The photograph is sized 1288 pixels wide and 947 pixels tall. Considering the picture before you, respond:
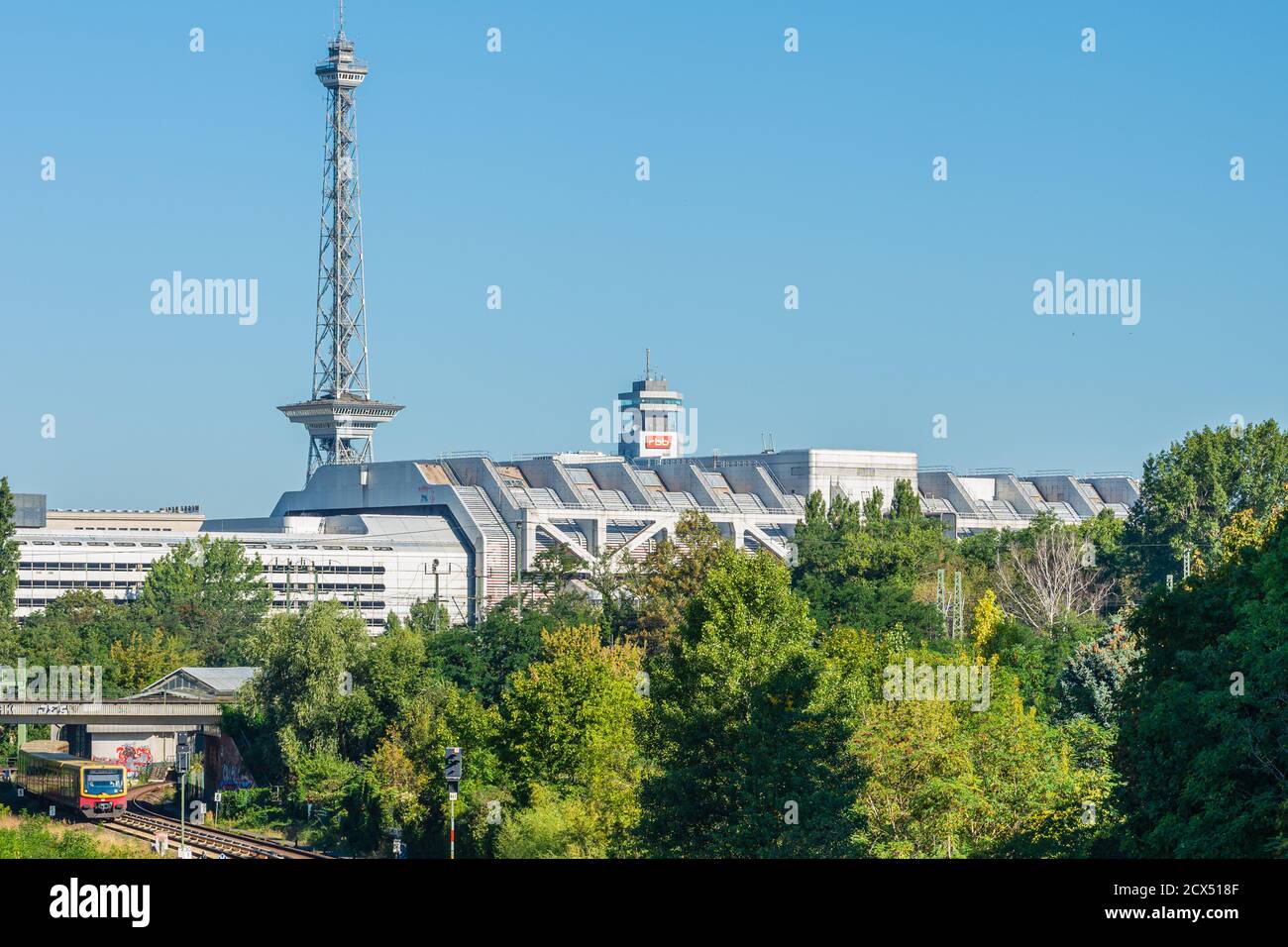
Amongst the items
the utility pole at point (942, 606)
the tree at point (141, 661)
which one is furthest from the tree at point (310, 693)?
the utility pole at point (942, 606)

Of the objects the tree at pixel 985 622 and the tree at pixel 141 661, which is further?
the tree at pixel 141 661

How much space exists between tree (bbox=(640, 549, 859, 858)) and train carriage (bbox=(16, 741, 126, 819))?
29413 mm

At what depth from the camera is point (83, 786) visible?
6412 centimetres

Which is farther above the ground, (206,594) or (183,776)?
(206,594)

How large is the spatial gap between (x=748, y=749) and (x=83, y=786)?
3394cm

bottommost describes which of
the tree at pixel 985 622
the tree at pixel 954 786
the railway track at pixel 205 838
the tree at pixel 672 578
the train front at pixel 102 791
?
the railway track at pixel 205 838

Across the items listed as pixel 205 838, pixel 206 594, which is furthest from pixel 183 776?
pixel 206 594

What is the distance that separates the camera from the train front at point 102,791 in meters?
63.8

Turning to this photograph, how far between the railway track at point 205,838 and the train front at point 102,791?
0.51 m

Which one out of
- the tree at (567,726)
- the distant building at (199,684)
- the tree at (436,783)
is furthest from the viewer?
the distant building at (199,684)

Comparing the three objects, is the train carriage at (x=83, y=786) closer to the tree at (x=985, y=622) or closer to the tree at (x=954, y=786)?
the tree at (x=985, y=622)

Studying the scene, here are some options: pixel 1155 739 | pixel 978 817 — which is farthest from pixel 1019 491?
pixel 1155 739

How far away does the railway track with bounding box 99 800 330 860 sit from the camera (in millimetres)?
52750
